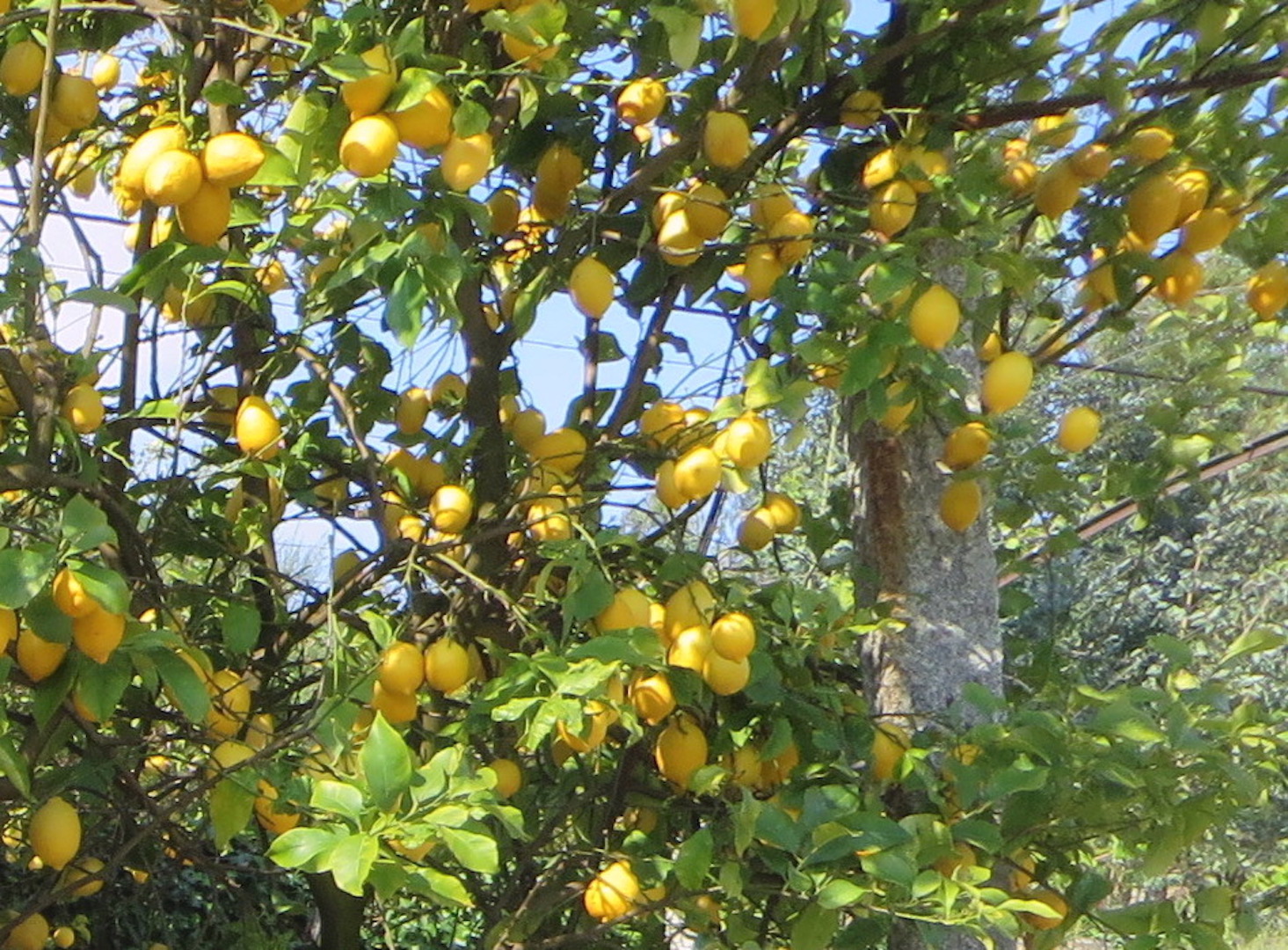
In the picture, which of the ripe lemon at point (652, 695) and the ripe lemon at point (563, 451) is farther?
the ripe lemon at point (563, 451)

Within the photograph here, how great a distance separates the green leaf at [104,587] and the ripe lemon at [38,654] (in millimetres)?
101

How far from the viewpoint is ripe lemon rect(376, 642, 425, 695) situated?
4.21 ft

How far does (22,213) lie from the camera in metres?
1.45

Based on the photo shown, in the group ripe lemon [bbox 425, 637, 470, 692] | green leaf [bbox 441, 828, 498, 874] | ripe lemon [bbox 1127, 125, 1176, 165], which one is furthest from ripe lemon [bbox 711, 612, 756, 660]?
ripe lemon [bbox 1127, 125, 1176, 165]

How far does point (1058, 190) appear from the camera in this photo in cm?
158

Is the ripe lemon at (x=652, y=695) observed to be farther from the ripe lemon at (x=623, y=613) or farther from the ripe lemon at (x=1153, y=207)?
the ripe lemon at (x=1153, y=207)

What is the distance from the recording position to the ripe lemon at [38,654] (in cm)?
108

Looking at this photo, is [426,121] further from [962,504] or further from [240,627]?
[962,504]

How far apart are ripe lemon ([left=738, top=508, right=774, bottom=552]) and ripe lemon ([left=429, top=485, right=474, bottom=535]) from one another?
0.95 ft

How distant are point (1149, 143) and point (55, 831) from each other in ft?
4.02

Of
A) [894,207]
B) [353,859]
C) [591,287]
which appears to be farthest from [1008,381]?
[353,859]

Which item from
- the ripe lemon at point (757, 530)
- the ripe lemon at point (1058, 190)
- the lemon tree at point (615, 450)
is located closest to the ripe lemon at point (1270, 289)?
the lemon tree at point (615, 450)

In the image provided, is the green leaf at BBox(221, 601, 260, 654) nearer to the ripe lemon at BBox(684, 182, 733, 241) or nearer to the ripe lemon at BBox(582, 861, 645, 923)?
the ripe lemon at BBox(582, 861, 645, 923)

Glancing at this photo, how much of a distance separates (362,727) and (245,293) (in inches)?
16.4
